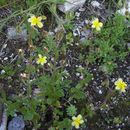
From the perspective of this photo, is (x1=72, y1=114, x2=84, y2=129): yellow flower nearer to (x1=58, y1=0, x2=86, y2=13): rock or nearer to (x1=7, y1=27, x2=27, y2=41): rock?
(x1=7, y1=27, x2=27, y2=41): rock

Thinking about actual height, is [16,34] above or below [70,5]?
below

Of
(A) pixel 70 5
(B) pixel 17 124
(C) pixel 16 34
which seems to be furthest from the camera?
(A) pixel 70 5

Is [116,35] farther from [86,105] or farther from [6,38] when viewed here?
[6,38]

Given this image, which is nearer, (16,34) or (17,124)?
(17,124)

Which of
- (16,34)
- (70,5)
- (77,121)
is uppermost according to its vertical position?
(70,5)

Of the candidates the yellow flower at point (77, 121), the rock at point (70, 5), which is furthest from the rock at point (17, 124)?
the rock at point (70, 5)

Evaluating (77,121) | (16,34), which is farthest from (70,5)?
(77,121)

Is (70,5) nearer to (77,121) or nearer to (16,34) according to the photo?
(16,34)

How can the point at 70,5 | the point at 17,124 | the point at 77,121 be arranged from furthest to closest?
the point at 70,5
the point at 17,124
the point at 77,121

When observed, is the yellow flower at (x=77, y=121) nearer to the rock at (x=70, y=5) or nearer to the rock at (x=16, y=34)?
the rock at (x=16, y=34)

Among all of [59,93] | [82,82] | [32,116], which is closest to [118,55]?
[82,82]
